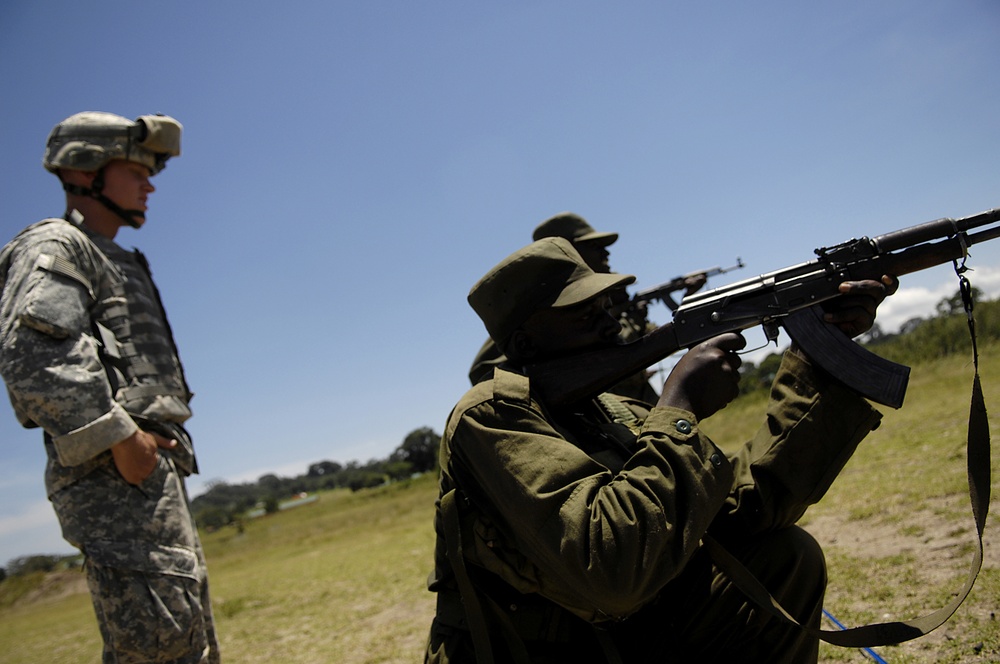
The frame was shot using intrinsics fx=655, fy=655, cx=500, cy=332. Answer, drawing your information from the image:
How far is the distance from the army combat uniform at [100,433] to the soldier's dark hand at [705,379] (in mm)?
2198

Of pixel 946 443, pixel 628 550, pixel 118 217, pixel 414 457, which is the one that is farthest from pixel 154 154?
pixel 414 457

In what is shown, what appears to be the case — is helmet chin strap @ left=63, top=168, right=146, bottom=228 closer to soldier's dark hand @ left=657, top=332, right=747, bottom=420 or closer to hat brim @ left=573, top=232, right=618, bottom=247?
soldier's dark hand @ left=657, top=332, right=747, bottom=420

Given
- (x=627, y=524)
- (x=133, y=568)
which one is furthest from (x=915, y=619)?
(x=133, y=568)

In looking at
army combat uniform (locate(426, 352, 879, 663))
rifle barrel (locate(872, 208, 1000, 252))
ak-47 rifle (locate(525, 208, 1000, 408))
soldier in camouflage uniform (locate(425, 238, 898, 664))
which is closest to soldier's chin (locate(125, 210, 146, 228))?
soldier in camouflage uniform (locate(425, 238, 898, 664))

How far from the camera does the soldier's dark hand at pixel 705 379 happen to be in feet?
7.63

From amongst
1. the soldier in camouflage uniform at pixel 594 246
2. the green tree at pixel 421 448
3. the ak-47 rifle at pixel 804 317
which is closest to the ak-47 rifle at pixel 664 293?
the soldier in camouflage uniform at pixel 594 246

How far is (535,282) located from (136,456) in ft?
5.99

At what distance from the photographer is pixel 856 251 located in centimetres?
268

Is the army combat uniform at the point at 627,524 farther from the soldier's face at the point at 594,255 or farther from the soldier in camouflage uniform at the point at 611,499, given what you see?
the soldier's face at the point at 594,255

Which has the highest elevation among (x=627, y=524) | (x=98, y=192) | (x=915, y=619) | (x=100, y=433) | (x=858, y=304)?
(x=98, y=192)

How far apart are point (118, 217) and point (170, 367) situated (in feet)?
2.68

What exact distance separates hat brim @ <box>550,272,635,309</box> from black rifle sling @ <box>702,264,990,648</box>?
975 mm

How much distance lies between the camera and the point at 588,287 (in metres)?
2.45

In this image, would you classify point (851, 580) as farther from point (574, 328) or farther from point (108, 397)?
point (108, 397)
